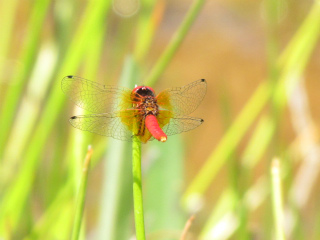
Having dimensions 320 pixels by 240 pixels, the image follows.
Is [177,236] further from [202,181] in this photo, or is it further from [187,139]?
[187,139]

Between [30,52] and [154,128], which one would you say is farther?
[30,52]

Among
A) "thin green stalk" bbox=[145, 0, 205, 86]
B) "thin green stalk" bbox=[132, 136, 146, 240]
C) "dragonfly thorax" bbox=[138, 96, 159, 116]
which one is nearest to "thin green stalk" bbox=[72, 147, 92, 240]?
"thin green stalk" bbox=[132, 136, 146, 240]

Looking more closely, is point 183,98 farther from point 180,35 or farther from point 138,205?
point 138,205

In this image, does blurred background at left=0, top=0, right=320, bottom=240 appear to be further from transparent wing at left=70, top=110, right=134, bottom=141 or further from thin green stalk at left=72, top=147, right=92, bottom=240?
thin green stalk at left=72, top=147, right=92, bottom=240

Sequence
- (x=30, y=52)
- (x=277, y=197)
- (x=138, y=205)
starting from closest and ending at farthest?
(x=138, y=205) → (x=277, y=197) → (x=30, y=52)

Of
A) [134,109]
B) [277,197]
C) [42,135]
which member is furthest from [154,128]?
[42,135]

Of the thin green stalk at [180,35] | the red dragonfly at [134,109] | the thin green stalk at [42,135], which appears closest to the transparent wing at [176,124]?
the red dragonfly at [134,109]

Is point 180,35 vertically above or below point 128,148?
above
